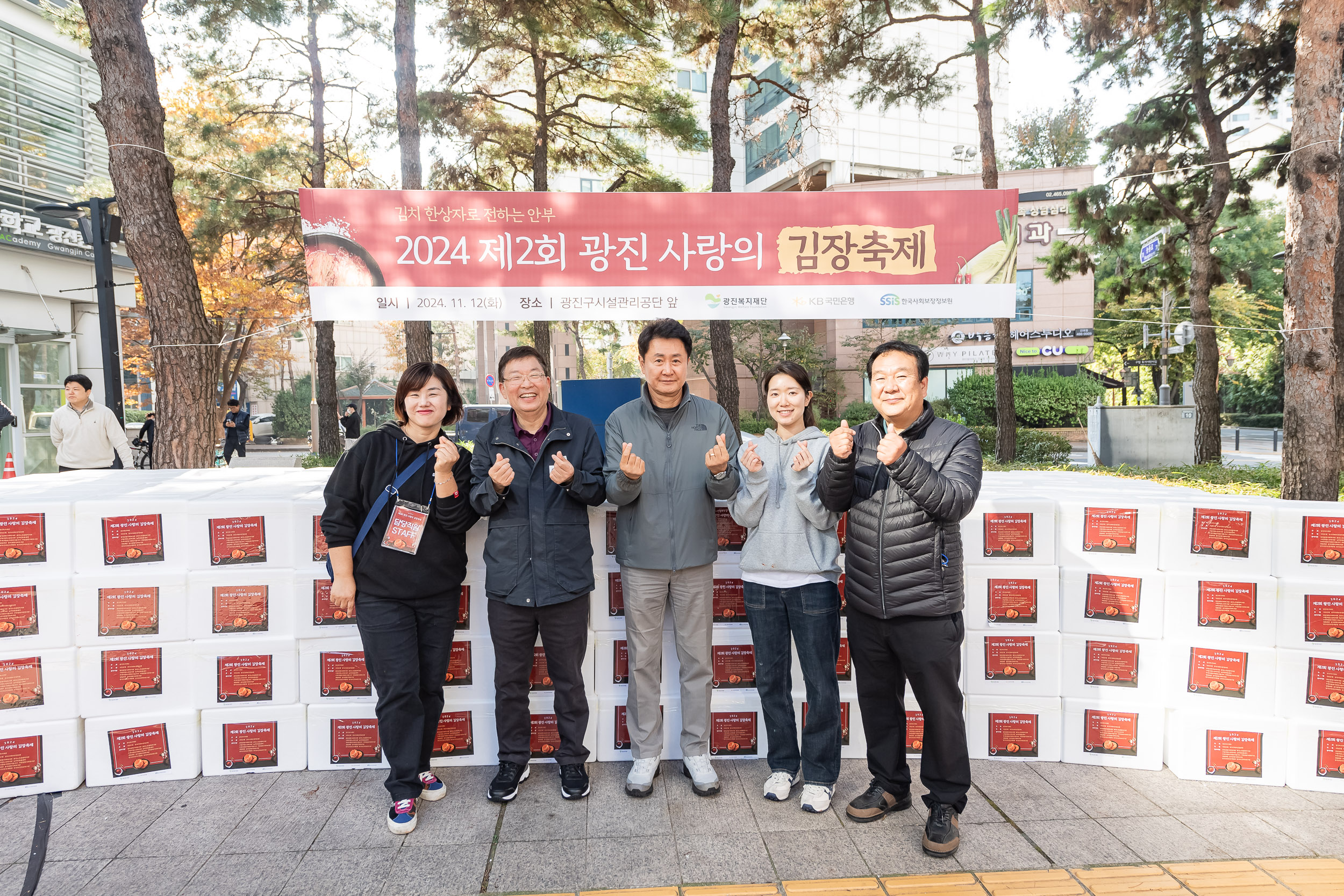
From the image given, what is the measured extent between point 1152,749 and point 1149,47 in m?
13.3

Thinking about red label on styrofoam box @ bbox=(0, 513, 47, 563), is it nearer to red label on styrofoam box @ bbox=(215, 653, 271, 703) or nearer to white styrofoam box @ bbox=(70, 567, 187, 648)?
white styrofoam box @ bbox=(70, 567, 187, 648)

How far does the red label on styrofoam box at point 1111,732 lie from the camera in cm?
355

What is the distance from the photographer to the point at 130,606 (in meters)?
3.42

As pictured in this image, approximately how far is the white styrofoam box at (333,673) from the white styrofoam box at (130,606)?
1.87 feet

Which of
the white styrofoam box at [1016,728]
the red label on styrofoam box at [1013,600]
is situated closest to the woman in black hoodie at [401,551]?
the red label on styrofoam box at [1013,600]

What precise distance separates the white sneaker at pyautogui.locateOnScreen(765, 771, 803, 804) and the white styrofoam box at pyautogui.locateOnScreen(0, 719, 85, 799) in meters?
3.16

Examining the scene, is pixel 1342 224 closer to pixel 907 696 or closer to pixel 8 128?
pixel 907 696

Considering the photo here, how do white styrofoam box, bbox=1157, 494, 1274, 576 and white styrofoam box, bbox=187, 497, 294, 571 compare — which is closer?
white styrofoam box, bbox=1157, 494, 1274, 576

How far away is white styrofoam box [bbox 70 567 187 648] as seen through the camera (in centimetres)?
338

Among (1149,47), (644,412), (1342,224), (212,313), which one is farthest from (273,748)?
(212,313)

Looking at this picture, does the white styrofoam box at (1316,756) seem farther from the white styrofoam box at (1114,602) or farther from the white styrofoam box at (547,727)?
the white styrofoam box at (547,727)

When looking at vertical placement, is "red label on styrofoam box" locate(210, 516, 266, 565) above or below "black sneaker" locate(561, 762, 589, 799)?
above

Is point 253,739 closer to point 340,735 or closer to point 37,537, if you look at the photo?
point 340,735

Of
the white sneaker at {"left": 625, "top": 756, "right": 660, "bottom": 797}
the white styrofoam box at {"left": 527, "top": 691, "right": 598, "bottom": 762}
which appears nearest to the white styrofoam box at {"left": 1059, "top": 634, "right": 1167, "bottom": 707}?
the white sneaker at {"left": 625, "top": 756, "right": 660, "bottom": 797}
